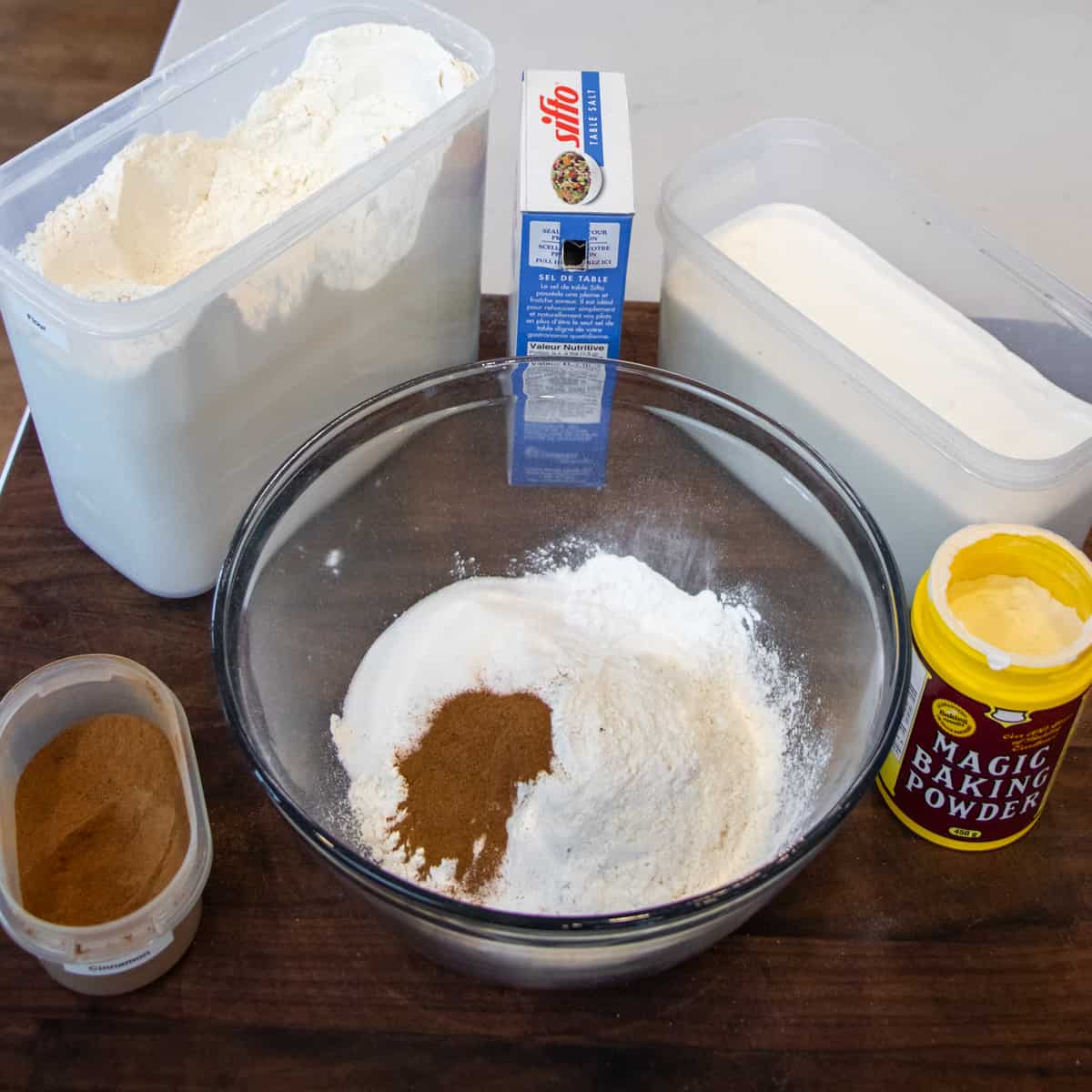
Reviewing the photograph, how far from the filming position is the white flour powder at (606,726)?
71 centimetres

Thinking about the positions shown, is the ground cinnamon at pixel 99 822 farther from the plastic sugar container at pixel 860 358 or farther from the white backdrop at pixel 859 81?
the white backdrop at pixel 859 81

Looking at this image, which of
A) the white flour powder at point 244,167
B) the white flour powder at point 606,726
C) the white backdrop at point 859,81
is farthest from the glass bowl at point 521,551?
the white backdrop at point 859,81

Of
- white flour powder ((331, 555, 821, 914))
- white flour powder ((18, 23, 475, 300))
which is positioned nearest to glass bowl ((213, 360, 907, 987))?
white flour powder ((331, 555, 821, 914))

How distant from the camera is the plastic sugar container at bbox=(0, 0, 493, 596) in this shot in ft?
2.53

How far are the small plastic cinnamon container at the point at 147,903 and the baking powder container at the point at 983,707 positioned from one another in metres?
0.40

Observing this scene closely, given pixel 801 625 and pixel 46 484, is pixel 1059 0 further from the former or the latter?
pixel 46 484

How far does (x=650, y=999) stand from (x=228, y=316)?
466 mm

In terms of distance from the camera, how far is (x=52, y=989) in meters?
0.71

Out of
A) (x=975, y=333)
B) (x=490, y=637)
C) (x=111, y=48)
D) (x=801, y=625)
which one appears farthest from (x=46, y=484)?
(x=111, y=48)

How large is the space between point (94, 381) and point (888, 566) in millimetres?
474

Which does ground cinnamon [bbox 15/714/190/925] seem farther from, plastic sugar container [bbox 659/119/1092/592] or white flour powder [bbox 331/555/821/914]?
plastic sugar container [bbox 659/119/1092/592]

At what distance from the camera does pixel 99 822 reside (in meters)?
0.73

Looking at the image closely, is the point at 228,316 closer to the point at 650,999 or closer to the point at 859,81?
the point at 650,999

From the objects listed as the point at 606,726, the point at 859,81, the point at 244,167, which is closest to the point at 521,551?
the point at 606,726
